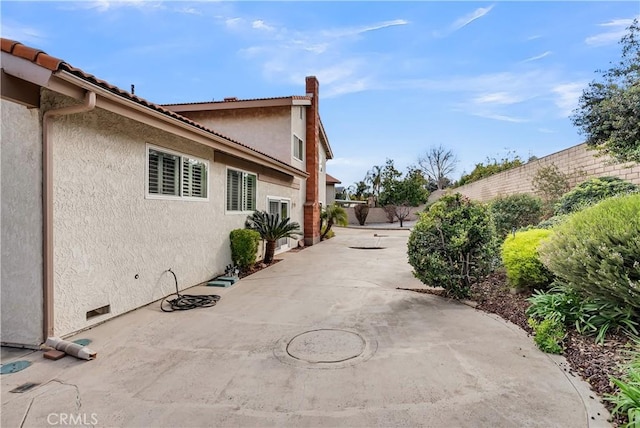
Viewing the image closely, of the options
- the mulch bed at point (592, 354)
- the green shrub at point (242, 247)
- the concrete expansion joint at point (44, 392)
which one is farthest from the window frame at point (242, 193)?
the mulch bed at point (592, 354)

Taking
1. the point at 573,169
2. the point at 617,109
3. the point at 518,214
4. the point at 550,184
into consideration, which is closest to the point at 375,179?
the point at 550,184

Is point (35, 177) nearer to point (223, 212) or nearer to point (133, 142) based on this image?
point (133, 142)

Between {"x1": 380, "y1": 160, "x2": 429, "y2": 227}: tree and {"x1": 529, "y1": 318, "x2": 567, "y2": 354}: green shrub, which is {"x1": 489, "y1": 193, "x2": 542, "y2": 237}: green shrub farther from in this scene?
{"x1": 380, "y1": 160, "x2": 429, "y2": 227}: tree

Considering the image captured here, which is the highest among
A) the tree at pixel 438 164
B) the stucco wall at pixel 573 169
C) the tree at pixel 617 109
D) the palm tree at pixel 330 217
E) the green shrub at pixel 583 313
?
the tree at pixel 438 164

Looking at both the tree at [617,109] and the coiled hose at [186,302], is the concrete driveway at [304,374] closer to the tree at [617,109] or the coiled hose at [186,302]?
the coiled hose at [186,302]

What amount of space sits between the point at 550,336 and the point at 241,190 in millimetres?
8734

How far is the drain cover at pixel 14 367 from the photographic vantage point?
3.70 m

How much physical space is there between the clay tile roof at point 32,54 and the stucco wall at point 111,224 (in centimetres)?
98

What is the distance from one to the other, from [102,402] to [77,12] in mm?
7746

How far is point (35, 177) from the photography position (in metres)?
4.30

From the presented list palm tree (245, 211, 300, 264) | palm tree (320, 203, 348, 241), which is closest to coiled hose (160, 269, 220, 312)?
palm tree (245, 211, 300, 264)

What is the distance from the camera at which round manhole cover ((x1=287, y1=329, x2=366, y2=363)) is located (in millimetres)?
4066

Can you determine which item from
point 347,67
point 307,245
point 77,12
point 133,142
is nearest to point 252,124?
point 347,67
